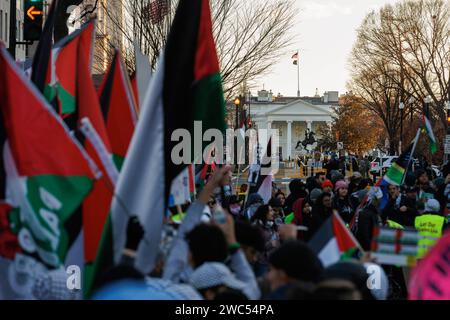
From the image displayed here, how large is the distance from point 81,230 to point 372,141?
88.3 metres

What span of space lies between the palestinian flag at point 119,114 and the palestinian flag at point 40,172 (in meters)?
1.60

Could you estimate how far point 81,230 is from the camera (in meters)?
5.74

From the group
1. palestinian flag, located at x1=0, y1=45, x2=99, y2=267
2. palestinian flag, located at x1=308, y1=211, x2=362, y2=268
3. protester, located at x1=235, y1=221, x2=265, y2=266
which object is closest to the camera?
palestinian flag, located at x1=0, y1=45, x2=99, y2=267

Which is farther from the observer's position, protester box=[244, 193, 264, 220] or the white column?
the white column

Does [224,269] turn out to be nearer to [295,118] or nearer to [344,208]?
[344,208]

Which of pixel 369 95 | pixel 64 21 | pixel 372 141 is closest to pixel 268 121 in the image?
pixel 372 141

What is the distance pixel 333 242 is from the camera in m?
5.96

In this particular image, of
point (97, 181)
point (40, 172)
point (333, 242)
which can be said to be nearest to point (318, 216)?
point (333, 242)

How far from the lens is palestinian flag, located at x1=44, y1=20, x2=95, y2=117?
854 cm

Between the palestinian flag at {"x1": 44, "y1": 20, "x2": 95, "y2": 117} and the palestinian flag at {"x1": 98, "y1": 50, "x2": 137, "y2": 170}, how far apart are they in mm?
550

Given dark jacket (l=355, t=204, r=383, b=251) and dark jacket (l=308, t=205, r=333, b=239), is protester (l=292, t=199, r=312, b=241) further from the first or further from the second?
dark jacket (l=355, t=204, r=383, b=251)

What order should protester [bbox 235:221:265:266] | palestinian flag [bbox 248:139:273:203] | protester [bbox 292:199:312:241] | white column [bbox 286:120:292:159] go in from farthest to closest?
white column [bbox 286:120:292:159] < palestinian flag [bbox 248:139:273:203] < protester [bbox 292:199:312:241] < protester [bbox 235:221:265:266]

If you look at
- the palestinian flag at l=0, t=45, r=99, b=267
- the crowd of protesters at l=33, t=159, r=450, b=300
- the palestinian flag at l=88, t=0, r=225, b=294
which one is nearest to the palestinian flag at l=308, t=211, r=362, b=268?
the crowd of protesters at l=33, t=159, r=450, b=300

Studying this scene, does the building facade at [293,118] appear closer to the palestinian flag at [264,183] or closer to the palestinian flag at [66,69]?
the palestinian flag at [264,183]
